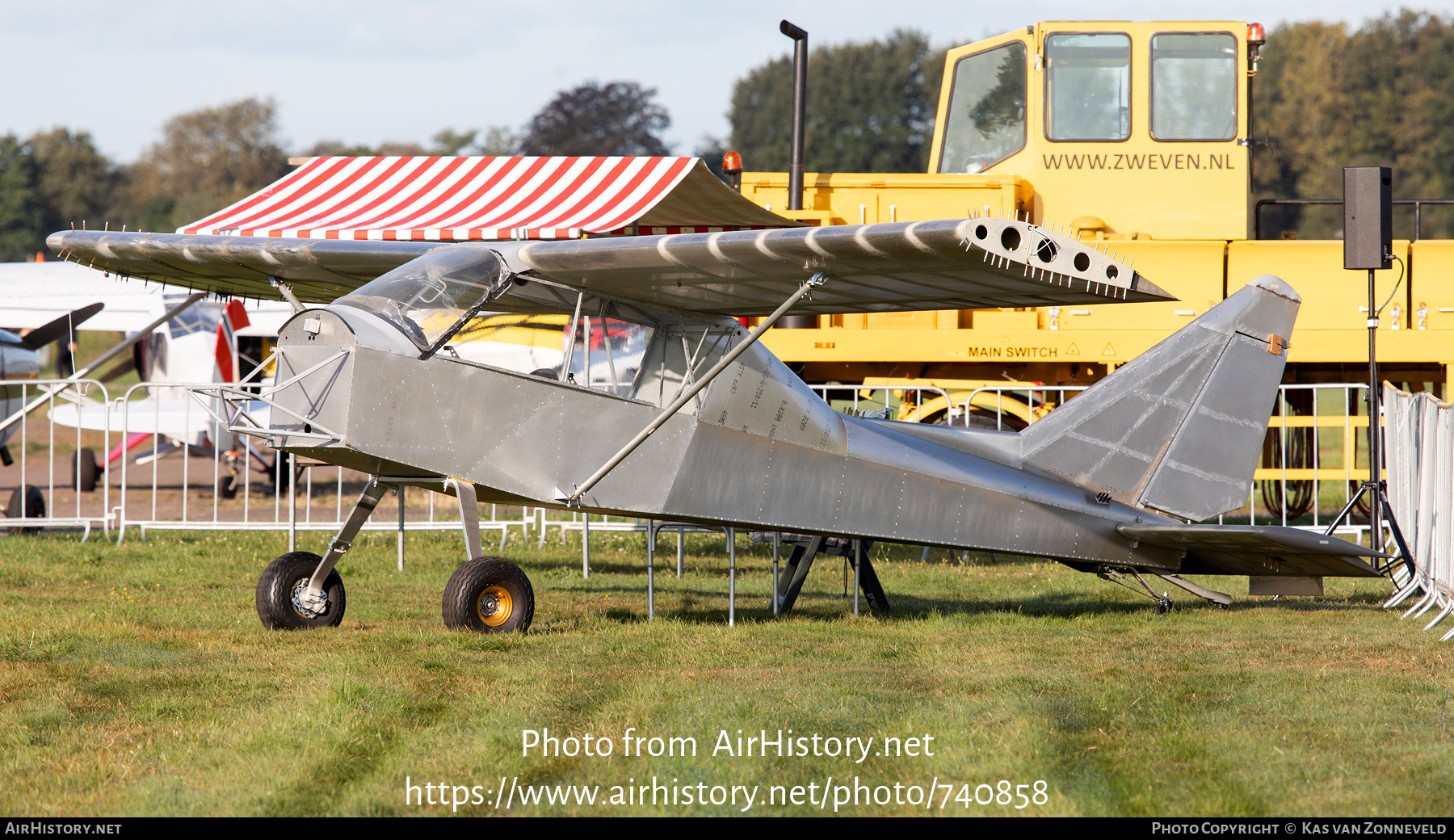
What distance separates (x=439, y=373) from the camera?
6504 mm

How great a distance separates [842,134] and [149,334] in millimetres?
53680

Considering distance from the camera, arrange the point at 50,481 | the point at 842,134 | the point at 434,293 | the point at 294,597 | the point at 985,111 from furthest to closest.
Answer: the point at 842,134 → the point at 985,111 → the point at 50,481 → the point at 294,597 → the point at 434,293

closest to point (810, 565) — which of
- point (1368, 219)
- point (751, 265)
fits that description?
point (751, 265)

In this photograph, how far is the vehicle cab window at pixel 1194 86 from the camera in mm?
12312

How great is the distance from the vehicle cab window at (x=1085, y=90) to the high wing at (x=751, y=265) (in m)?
6.17

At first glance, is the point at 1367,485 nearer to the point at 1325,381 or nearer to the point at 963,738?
the point at 1325,381

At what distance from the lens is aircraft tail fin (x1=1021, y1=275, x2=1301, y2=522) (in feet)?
26.5

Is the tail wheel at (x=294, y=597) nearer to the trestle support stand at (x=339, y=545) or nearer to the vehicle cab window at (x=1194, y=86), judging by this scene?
the trestle support stand at (x=339, y=545)

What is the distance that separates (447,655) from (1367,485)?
19.6 ft

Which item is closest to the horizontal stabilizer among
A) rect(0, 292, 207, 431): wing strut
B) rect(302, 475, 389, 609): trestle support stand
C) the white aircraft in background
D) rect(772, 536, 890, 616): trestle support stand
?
rect(772, 536, 890, 616): trestle support stand

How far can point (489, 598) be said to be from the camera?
22.9 ft

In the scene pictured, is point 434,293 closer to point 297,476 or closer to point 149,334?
point 297,476

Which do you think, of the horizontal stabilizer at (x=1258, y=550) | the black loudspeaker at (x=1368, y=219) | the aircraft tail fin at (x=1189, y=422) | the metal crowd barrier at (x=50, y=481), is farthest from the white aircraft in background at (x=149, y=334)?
the black loudspeaker at (x=1368, y=219)

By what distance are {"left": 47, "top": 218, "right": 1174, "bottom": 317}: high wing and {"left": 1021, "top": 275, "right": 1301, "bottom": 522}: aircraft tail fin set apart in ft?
5.14
